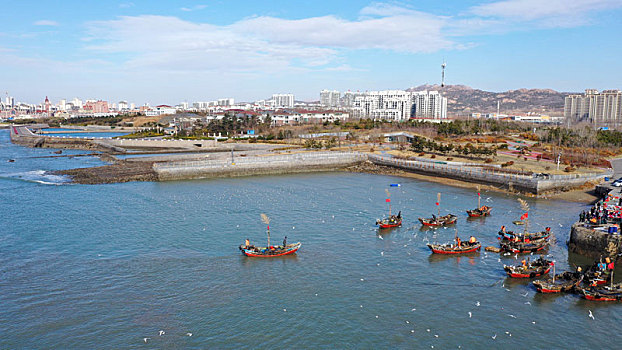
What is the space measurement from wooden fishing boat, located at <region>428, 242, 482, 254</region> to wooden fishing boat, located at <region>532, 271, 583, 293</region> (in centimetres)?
489

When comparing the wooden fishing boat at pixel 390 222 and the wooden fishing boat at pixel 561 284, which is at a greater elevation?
the wooden fishing boat at pixel 390 222

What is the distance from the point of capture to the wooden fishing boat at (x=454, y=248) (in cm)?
2505

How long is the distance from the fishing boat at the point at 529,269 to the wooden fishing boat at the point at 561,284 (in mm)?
856

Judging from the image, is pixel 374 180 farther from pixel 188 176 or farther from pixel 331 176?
pixel 188 176

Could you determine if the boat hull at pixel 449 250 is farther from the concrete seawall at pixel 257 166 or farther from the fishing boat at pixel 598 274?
the concrete seawall at pixel 257 166

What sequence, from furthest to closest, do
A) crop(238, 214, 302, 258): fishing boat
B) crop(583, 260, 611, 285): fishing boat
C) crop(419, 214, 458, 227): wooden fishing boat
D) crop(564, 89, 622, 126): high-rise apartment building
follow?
crop(564, 89, 622, 126): high-rise apartment building, crop(419, 214, 458, 227): wooden fishing boat, crop(238, 214, 302, 258): fishing boat, crop(583, 260, 611, 285): fishing boat

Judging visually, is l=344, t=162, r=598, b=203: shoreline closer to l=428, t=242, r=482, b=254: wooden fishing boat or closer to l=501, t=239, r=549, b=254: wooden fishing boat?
l=501, t=239, r=549, b=254: wooden fishing boat

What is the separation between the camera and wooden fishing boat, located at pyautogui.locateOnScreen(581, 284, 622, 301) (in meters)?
19.4

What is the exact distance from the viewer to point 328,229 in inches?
1174

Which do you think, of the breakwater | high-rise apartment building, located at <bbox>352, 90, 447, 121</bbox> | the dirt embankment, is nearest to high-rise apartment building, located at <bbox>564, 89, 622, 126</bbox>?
high-rise apartment building, located at <bbox>352, 90, 447, 121</bbox>

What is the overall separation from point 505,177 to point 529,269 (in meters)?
22.5

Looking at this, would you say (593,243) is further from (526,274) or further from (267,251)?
(267,251)

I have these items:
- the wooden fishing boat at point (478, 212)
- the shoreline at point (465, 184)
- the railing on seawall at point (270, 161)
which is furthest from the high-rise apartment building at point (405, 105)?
the wooden fishing boat at point (478, 212)

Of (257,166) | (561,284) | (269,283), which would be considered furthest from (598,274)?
(257,166)
